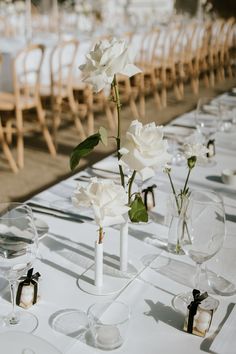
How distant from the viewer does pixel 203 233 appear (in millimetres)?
1136

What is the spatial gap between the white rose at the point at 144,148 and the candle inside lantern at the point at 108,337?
35 cm

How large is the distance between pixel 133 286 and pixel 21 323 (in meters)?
0.30

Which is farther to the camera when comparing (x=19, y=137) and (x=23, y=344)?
(x=19, y=137)

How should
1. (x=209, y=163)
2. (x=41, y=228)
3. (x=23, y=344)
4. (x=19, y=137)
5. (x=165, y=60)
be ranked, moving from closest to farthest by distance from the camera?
(x=23, y=344) < (x=41, y=228) < (x=209, y=163) < (x=19, y=137) < (x=165, y=60)

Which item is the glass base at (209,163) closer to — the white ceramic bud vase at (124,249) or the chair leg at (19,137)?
the white ceramic bud vase at (124,249)

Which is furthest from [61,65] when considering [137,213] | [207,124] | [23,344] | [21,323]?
[23,344]

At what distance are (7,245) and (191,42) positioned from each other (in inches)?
254

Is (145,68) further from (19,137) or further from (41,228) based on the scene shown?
(41,228)

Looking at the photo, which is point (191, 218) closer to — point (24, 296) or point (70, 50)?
point (24, 296)

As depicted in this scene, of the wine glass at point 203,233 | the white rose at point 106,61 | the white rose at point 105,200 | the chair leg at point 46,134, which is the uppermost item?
the white rose at point 106,61

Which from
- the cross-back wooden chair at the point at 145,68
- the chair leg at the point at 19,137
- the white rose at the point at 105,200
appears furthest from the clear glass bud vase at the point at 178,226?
the cross-back wooden chair at the point at 145,68

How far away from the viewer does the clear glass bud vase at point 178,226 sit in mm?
1176

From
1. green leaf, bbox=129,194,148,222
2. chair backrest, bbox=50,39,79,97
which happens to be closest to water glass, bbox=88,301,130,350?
green leaf, bbox=129,194,148,222

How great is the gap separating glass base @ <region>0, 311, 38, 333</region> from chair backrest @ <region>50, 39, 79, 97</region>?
10.9 feet
